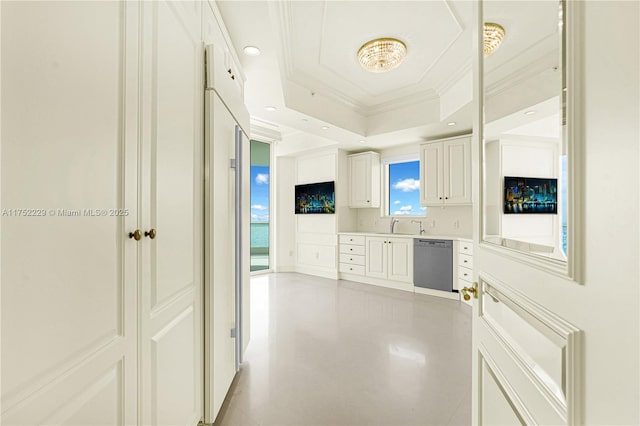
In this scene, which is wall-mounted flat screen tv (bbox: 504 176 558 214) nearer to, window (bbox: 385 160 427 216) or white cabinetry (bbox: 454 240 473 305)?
white cabinetry (bbox: 454 240 473 305)

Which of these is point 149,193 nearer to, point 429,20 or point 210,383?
point 210,383

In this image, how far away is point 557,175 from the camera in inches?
23.3

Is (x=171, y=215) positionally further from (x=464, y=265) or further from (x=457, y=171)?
(x=457, y=171)

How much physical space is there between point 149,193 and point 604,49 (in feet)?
3.97

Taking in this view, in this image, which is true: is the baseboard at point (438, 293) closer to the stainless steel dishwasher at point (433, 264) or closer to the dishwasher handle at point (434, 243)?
the stainless steel dishwasher at point (433, 264)

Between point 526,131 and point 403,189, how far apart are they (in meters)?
5.02

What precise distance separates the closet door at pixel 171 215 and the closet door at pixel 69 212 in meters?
0.09

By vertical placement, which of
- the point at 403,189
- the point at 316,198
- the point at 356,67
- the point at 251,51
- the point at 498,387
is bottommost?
the point at 498,387

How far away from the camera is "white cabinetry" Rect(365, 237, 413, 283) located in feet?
15.9

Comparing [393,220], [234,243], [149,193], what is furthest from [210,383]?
[393,220]

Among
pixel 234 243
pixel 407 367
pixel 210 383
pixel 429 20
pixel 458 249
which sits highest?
pixel 429 20

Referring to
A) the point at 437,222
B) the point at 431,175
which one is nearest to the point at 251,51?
the point at 431,175

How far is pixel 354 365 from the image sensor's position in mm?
2373

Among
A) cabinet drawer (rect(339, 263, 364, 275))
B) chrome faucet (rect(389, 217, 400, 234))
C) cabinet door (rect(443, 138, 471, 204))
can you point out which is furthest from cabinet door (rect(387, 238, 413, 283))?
cabinet door (rect(443, 138, 471, 204))
